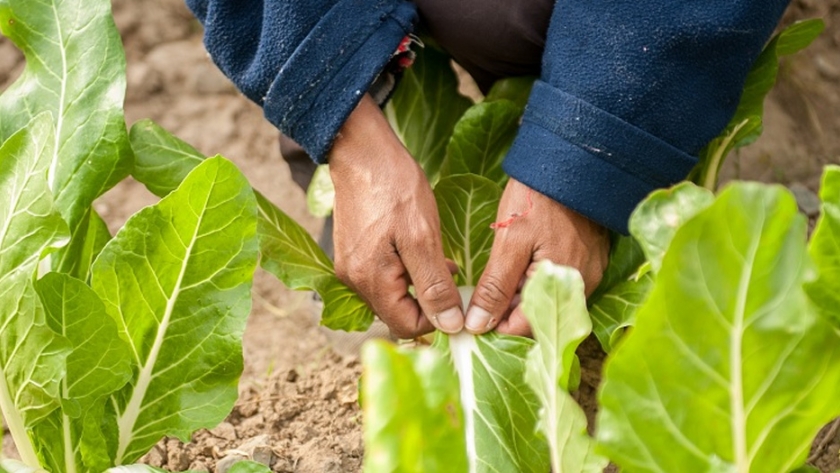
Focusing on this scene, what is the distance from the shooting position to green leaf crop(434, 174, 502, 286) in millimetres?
1297

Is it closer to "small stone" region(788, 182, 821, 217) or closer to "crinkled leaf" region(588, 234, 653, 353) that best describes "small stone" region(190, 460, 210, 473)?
"crinkled leaf" region(588, 234, 653, 353)

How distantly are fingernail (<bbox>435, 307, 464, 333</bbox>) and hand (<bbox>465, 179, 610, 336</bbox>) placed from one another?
1cm

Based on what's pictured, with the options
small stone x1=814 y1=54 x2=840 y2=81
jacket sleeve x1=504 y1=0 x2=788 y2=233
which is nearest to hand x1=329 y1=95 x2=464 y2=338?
jacket sleeve x1=504 y1=0 x2=788 y2=233

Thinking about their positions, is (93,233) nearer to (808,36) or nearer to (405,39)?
(405,39)

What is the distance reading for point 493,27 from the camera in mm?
1365

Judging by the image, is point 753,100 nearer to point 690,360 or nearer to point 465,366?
point 465,366

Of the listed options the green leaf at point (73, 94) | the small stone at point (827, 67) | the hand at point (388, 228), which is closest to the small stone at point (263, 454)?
the hand at point (388, 228)

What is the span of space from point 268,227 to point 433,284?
0.83ft

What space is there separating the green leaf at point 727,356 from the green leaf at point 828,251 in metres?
0.06

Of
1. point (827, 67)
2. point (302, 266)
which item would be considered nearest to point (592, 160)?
point (302, 266)

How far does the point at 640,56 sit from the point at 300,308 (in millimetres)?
934

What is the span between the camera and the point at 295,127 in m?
1.23

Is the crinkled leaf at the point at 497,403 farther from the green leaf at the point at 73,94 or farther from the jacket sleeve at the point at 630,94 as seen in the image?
the green leaf at the point at 73,94

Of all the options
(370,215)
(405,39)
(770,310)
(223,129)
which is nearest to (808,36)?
(405,39)
